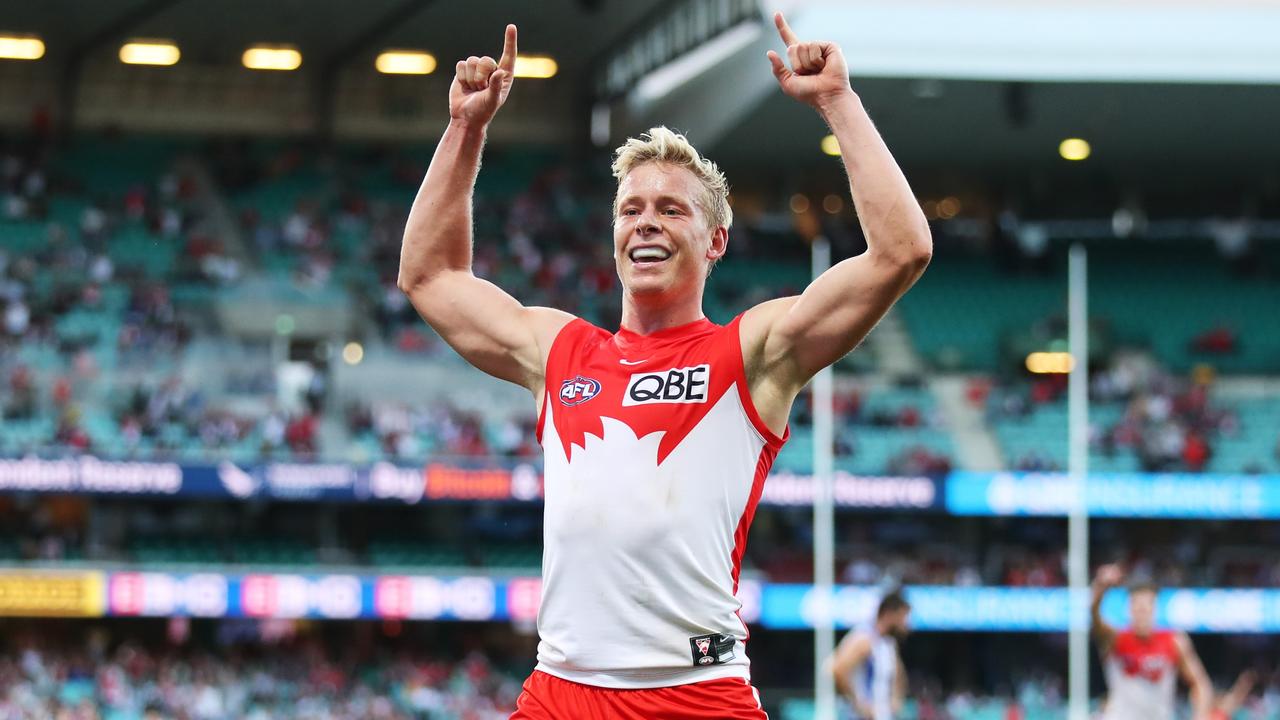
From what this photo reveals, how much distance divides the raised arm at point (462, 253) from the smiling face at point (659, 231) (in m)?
0.33

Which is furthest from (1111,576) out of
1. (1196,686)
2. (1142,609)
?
(1196,686)

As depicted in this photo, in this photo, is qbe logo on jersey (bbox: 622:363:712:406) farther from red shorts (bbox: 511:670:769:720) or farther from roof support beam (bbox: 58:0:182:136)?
roof support beam (bbox: 58:0:182:136)

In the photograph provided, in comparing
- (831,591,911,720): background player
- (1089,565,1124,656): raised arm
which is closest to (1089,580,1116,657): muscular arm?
(1089,565,1124,656): raised arm

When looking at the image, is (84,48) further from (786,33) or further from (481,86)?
(786,33)

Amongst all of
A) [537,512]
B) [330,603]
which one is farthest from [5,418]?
[537,512]

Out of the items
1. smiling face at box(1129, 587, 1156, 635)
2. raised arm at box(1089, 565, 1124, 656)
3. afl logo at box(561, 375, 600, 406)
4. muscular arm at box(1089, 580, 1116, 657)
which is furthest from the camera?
smiling face at box(1129, 587, 1156, 635)

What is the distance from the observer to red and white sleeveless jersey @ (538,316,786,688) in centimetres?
367

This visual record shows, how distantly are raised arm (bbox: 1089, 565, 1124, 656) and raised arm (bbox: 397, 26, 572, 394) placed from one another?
19.1 feet

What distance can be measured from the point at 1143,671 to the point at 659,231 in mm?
8834

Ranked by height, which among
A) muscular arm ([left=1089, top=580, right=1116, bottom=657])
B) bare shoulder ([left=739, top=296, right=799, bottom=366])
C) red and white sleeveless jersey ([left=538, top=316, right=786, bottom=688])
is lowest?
muscular arm ([left=1089, top=580, right=1116, bottom=657])

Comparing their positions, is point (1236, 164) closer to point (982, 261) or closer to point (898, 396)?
point (982, 261)

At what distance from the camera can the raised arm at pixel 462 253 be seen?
4156 millimetres

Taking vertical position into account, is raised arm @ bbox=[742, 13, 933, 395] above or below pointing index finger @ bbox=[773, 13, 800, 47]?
below

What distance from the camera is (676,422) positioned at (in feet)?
12.3
